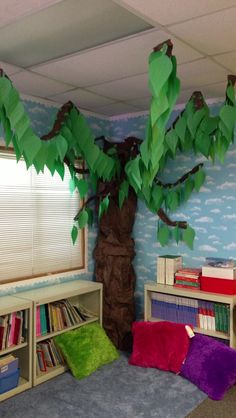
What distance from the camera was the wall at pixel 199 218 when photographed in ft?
11.4

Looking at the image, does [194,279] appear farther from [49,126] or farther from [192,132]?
[49,126]

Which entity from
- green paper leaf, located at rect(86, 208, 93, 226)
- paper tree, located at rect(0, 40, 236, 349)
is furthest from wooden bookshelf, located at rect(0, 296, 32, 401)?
green paper leaf, located at rect(86, 208, 93, 226)

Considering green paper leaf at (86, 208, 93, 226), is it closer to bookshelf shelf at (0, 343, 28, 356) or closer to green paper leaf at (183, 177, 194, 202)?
green paper leaf at (183, 177, 194, 202)

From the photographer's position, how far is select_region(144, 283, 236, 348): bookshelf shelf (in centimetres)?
316

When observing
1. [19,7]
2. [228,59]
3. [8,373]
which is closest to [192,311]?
[8,373]

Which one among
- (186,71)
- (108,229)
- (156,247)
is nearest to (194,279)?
(156,247)

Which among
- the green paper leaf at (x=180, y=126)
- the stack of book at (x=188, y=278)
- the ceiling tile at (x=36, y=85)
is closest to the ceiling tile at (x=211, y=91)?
the green paper leaf at (x=180, y=126)

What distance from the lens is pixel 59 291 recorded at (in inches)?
133

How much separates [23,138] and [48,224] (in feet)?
4.49

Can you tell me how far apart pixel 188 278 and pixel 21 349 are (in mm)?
1550

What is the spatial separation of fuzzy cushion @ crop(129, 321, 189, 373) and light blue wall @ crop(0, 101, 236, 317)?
2.07 ft

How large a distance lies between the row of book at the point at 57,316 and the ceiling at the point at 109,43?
1.87 m

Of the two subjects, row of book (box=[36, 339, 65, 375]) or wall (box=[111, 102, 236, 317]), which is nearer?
row of book (box=[36, 339, 65, 375])

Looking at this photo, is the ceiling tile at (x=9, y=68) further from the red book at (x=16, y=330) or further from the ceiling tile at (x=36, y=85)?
the red book at (x=16, y=330)
